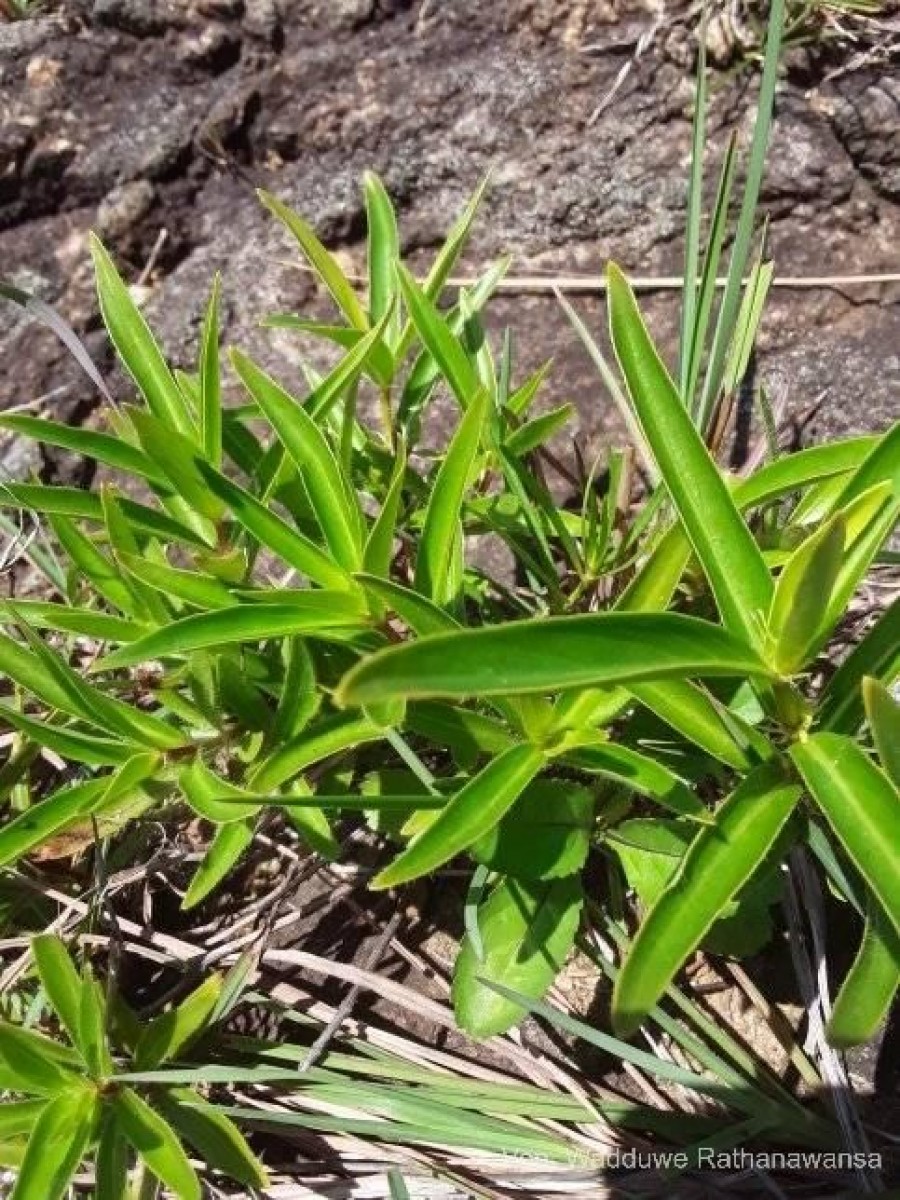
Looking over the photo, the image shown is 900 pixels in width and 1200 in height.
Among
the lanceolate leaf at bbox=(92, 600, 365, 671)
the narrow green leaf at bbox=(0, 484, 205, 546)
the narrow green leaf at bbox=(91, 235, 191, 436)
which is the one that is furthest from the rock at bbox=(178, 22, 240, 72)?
the lanceolate leaf at bbox=(92, 600, 365, 671)

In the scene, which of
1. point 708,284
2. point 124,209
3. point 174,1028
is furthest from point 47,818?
point 124,209

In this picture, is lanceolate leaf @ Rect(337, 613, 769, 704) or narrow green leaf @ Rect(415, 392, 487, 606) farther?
narrow green leaf @ Rect(415, 392, 487, 606)

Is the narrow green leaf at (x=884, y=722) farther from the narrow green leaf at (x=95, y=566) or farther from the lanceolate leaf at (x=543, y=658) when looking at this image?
the narrow green leaf at (x=95, y=566)

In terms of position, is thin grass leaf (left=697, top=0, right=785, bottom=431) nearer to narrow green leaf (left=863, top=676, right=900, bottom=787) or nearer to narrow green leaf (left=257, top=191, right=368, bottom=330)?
narrow green leaf (left=257, top=191, right=368, bottom=330)

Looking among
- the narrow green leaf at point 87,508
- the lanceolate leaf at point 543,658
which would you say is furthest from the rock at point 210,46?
the lanceolate leaf at point 543,658

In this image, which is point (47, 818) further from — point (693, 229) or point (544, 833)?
point (693, 229)

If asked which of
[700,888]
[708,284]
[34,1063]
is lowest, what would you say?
[34,1063]
